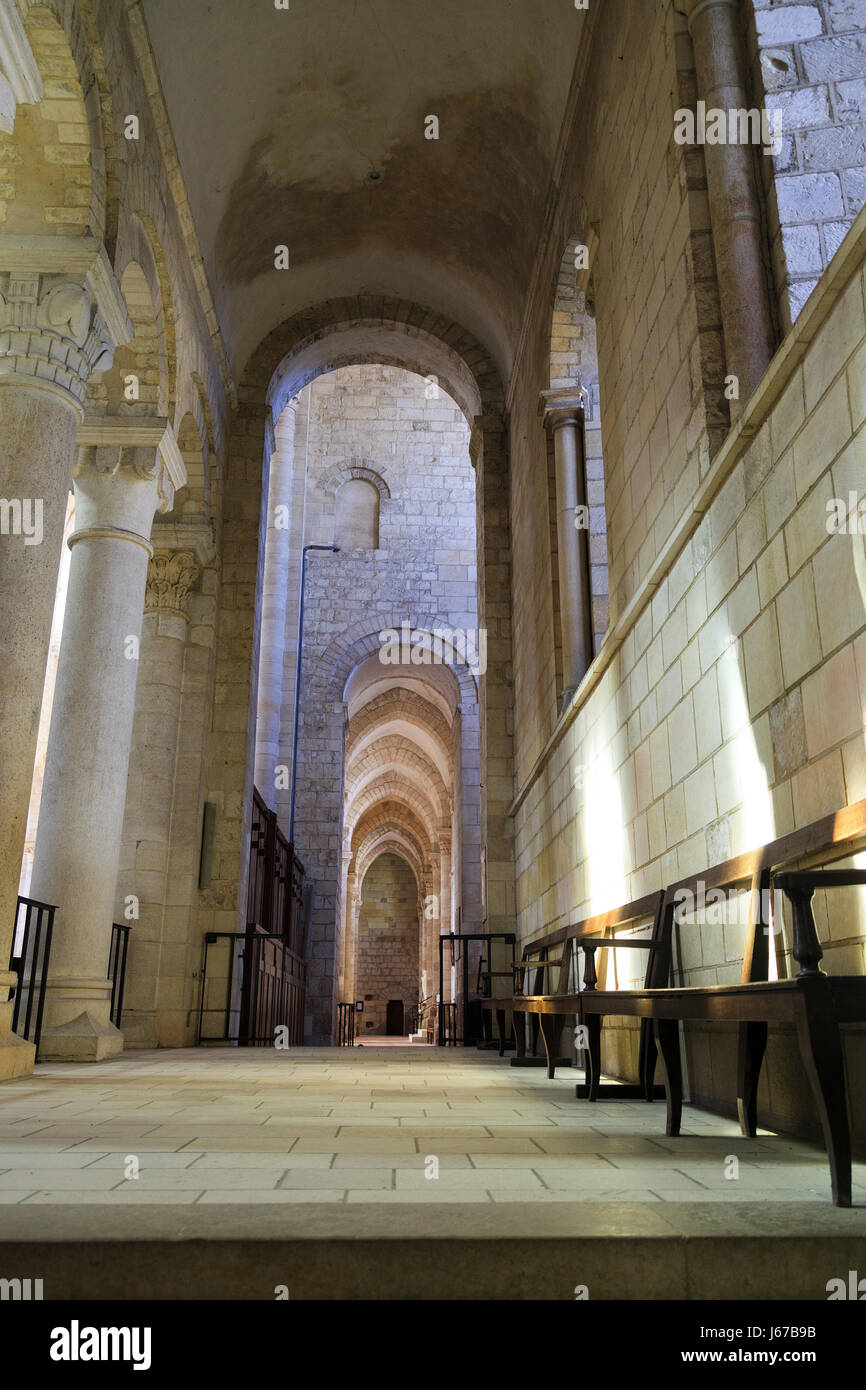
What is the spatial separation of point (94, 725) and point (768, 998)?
5.05m

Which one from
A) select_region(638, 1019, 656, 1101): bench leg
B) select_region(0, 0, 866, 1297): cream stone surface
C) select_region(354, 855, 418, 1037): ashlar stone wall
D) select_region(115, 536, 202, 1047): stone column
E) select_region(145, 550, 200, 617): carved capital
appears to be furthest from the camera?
select_region(354, 855, 418, 1037): ashlar stone wall

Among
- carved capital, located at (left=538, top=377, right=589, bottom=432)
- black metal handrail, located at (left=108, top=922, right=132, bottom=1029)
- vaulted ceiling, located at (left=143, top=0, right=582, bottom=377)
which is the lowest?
black metal handrail, located at (left=108, top=922, right=132, bottom=1029)

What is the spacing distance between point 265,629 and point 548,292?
869 centimetres

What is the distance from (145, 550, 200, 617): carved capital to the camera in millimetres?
8898

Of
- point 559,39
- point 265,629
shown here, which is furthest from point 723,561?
point 265,629

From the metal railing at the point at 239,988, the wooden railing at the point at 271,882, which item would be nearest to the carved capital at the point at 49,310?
the metal railing at the point at 239,988

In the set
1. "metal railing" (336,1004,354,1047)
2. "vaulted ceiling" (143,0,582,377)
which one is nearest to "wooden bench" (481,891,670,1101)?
"vaulted ceiling" (143,0,582,377)

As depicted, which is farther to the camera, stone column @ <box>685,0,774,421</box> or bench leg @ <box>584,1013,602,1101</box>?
stone column @ <box>685,0,774,421</box>

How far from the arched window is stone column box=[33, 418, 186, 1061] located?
1065 centimetres

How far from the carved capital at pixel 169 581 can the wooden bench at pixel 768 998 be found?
5.75 metres

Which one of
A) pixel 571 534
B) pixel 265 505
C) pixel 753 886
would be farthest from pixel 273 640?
pixel 753 886

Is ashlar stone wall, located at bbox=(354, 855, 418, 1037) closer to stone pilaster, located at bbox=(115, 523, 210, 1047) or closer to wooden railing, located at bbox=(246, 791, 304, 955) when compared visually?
wooden railing, located at bbox=(246, 791, 304, 955)

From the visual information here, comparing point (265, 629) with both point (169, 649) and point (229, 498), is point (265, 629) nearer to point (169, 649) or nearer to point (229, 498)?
point (229, 498)

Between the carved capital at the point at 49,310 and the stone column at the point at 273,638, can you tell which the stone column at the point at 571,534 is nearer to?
the carved capital at the point at 49,310
